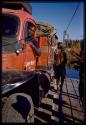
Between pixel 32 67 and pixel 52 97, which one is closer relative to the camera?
pixel 32 67

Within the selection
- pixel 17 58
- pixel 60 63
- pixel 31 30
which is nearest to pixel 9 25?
pixel 17 58

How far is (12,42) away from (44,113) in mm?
2036

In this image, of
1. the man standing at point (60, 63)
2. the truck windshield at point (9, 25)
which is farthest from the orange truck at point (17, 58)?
the man standing at point (60, 63)

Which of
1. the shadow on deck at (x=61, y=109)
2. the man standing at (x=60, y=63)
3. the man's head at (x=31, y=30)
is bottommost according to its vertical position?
the shadow on deck at (x=61, y=109)

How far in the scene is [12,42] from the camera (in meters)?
6.01

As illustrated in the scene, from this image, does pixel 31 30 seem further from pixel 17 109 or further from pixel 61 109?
pixel 17 109

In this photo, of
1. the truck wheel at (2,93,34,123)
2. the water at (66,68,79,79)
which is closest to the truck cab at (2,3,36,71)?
the truck wheel at (2,93,34,123)

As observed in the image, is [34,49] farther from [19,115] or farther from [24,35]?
Answer: [19,115]

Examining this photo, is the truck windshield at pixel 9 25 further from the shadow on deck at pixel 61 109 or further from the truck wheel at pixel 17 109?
the shadow on deck at pixel 61 109

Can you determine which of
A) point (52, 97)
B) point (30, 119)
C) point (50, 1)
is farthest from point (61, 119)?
point (50, 1)

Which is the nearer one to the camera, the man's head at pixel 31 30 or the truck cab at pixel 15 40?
the truck cab at pixel 15 40

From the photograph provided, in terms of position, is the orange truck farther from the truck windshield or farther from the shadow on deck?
the shadow on deck

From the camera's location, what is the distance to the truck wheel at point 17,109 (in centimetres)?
468

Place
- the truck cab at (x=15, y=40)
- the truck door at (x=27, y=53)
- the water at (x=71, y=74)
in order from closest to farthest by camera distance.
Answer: the truck cab at (x=15, y=40)
the truck door at (x=27, y=53)
the water at (x=71, y=74)
